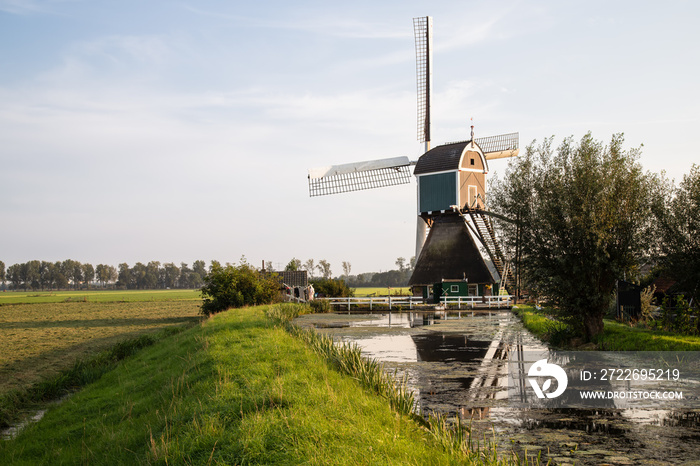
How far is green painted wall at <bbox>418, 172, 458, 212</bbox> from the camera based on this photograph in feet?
155

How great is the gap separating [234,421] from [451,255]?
134ft

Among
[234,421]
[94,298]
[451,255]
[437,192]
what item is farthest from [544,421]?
[94,298]

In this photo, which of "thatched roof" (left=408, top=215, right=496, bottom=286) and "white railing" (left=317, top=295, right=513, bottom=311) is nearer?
"white railing" (left=317, top=295, right=513, bottom=311)

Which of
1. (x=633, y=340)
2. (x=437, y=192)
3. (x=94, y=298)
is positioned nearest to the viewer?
(x=633, y=340)

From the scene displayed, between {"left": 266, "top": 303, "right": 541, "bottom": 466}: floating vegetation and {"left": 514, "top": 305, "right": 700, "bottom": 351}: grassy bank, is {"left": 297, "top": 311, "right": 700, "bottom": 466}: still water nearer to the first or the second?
{"left": 266, "top": 303, "right": 541, "bottom": 466}: floating vegetation

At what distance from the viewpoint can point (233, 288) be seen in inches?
1610

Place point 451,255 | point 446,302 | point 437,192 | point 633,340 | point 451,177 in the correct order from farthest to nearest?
point 437,192 < point 451,255 < point 451,177 < point 446,302 < point 633,340

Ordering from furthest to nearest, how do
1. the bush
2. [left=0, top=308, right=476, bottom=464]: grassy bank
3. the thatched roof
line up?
the thatched roof
the bush
[left=0, top=308, right=476, bottom=464]: grassy bank

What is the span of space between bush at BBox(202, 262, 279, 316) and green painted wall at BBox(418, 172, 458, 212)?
15.7 meters

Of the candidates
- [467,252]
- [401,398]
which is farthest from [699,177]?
[467,252]

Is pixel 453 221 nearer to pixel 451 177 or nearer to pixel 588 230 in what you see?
pixel 451 177

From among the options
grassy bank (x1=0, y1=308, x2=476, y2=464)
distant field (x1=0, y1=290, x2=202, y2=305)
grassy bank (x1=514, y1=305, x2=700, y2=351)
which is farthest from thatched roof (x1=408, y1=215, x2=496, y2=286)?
distant field (x1=0, y1=290, x2=202, y2=305)

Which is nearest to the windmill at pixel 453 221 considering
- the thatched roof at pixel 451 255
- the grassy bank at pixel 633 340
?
the thatched roof at pixel 451 255

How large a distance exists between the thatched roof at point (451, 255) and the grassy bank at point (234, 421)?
112ft
